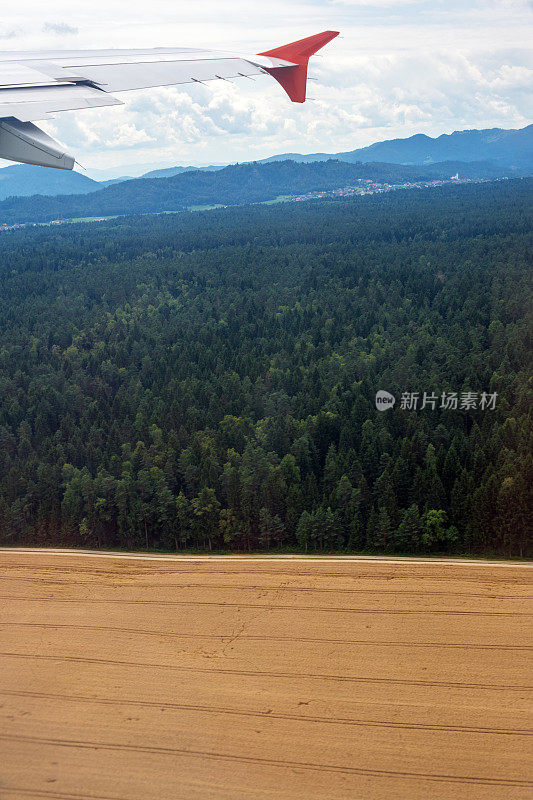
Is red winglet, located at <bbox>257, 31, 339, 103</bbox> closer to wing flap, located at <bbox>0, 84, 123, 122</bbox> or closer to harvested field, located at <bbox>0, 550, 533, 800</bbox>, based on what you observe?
wing flap, located at <bbox>0, 84, 123, 122</bbox>

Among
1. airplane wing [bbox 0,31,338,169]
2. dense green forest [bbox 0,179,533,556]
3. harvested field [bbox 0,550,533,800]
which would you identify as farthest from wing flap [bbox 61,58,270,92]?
dense green forest [bbox 0,179,533,556]

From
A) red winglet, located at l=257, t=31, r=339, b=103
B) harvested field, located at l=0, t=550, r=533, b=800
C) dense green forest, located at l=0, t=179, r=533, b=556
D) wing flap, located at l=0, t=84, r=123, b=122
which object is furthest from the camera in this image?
dense green forest, located at l=0, t=179, r=533, b=556

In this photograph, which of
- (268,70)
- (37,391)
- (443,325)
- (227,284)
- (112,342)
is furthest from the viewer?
(227,284)

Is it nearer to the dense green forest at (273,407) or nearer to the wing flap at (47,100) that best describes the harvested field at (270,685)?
the dense green forest at (273,407)

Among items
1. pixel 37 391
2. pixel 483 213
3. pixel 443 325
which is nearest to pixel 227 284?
pixel 443 325

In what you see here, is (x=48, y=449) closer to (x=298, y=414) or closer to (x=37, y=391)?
(x=37, y=391)

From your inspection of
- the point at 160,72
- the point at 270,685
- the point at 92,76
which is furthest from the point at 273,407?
the point at 92,76
